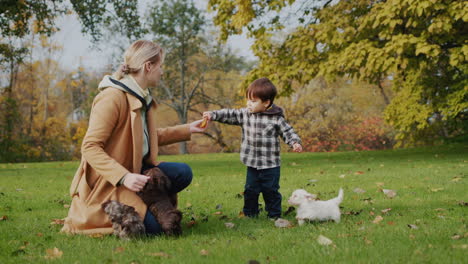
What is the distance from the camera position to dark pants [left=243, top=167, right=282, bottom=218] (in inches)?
179

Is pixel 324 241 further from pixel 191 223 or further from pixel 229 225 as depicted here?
pixel 191 223

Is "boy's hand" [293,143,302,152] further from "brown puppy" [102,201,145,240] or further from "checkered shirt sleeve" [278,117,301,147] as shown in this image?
"brown puppy" [102,201,145,240]

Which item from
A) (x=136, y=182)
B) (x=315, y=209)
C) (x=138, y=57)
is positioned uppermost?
(x=138, y=57)

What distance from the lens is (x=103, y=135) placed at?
3.63 m

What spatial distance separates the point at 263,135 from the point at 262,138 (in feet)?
0.11

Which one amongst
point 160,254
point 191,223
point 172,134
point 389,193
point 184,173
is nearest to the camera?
point 160,254

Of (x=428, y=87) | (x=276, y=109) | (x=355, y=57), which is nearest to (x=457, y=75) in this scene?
(x=428, y=87)

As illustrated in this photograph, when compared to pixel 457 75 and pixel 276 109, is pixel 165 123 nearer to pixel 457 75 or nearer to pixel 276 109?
pixel 457 75

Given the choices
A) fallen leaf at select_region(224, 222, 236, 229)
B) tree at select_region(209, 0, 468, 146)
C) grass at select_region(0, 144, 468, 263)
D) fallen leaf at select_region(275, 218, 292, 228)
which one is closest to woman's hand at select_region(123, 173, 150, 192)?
grass at select_region(0, 144, 468, 263)

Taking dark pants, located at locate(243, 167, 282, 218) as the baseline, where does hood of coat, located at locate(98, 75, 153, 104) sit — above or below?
above

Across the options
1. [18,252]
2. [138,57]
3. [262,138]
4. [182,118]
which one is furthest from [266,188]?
[182,118]

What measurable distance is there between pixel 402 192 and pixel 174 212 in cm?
366

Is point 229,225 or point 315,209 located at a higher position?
point 315,209

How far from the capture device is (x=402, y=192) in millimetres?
6035
